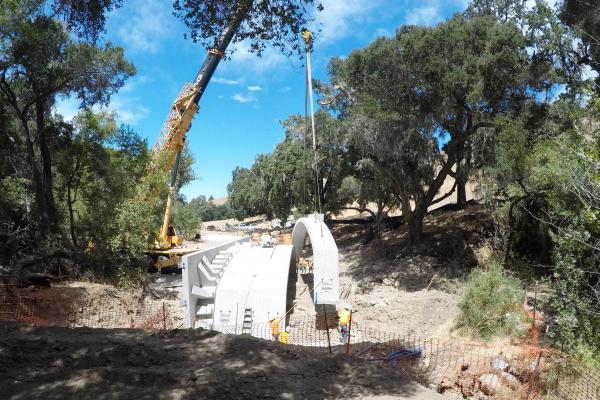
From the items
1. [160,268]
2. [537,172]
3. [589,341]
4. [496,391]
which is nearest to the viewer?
[496,391]

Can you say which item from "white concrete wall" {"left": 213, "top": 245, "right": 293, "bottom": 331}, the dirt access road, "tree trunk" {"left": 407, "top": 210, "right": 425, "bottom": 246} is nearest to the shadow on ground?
"tree trunk" {"left": 407, "top": 210, "right": 425, "bottom": 246}

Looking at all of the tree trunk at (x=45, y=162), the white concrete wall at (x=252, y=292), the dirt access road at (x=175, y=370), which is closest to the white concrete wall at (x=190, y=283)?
the white concrete wall at (x=252, y=292)

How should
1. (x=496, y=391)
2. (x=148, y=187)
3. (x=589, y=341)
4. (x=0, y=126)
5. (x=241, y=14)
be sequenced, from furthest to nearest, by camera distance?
(x=148, y=187), (x=0, y=126), (x=589, y=341), (x=241, y=14), (x=496, y=391)

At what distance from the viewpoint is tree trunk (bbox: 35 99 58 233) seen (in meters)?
15.1

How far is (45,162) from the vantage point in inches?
605

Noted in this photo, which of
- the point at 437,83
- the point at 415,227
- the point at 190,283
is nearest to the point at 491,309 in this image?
the point at 190,283

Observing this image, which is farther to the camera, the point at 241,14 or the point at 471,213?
the point at 471,213

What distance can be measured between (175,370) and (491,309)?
7.59 metres

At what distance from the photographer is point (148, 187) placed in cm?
1758

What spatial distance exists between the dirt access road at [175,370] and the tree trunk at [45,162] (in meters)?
9.79

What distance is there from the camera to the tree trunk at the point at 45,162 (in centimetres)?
1512

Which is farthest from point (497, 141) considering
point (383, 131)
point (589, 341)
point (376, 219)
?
point (376, 219)

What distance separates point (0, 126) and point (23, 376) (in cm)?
1255

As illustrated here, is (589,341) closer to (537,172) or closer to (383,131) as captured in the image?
(537,172)
